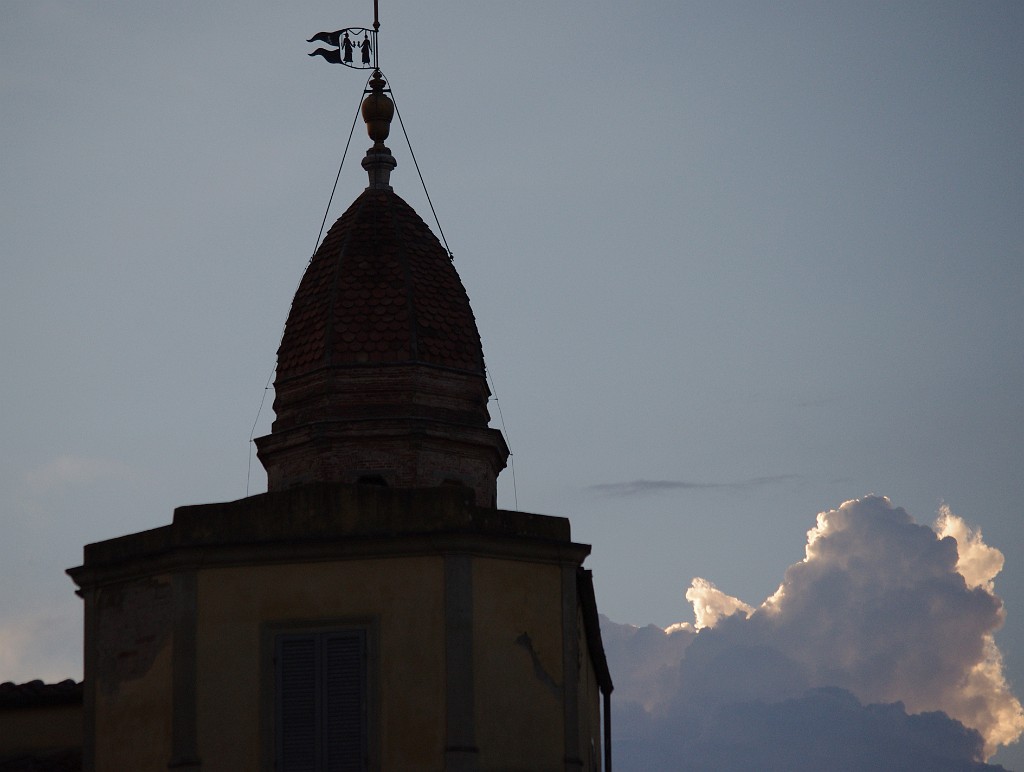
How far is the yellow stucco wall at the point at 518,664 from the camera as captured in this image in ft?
76.3

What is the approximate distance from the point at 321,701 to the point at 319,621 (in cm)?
98

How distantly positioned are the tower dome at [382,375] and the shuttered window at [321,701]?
4.57 metres

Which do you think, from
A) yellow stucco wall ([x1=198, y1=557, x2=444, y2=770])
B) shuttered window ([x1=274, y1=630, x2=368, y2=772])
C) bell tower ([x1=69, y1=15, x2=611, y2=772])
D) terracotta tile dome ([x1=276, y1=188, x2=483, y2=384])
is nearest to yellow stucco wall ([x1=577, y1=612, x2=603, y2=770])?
bell tower ([x1=69, y1=15, x2=611, y2=772])

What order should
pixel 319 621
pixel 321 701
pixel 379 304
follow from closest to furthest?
pixel 321 701 < pixel 319 621 < pixel 379 304

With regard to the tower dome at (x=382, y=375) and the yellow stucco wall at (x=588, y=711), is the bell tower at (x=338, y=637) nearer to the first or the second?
the yellow stucco wall at (x=588, y=711)

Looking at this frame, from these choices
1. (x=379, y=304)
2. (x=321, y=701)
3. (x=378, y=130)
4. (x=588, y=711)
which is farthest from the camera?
(x=378, y=130)

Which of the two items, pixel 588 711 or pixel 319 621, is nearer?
pixel 319 621

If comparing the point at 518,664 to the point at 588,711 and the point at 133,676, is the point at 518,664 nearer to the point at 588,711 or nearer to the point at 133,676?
the point at 588,711

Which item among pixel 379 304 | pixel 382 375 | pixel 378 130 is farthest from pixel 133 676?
pixel 378 130

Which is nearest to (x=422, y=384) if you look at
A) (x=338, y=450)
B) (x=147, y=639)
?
(x=338, y=450)

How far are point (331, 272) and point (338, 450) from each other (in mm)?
3235

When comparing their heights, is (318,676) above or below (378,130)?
below

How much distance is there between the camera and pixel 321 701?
915 inches

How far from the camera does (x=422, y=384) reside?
2845cm
